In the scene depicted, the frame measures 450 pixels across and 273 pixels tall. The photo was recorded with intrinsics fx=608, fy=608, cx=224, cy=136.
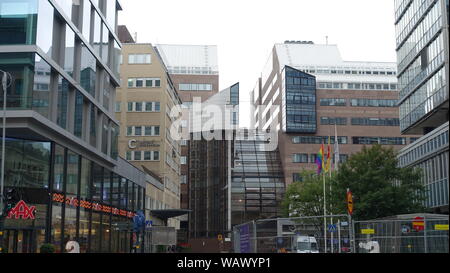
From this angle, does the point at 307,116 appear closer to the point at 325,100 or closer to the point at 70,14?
the point at 325,100

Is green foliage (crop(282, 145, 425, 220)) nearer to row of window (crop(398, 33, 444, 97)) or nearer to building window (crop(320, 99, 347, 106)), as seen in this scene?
row of window (crop(398, 33, 444, 97))

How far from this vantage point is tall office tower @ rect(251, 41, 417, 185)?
122625 mm

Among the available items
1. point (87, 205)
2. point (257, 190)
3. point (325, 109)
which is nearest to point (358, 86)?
point (325, 109)

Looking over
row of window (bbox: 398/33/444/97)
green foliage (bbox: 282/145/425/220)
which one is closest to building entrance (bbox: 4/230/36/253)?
green foliage (bbox: 282/145/425/220)

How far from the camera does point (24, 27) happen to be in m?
36.9

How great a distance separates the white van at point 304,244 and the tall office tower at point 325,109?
95.7 meters

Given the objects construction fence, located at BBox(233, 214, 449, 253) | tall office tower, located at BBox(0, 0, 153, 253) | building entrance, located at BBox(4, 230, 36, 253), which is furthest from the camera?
building entrance, located at BBox(4, 230, 36, 253)

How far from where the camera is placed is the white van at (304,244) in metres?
23.0

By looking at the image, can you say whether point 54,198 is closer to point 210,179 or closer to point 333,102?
point 210,179

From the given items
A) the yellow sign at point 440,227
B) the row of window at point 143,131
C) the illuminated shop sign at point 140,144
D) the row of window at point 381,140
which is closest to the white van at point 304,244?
the yellow sign at point 440,227

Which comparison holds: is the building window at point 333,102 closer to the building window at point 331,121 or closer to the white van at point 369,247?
the building window at point 331,121

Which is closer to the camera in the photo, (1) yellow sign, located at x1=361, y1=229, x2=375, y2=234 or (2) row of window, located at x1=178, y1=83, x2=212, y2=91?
(1) yellow sign, located at x1=361, y1=229, x2=375, y2=234

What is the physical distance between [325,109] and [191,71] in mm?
39867

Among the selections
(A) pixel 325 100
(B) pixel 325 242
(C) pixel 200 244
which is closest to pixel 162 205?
(C) pixel 200 244
